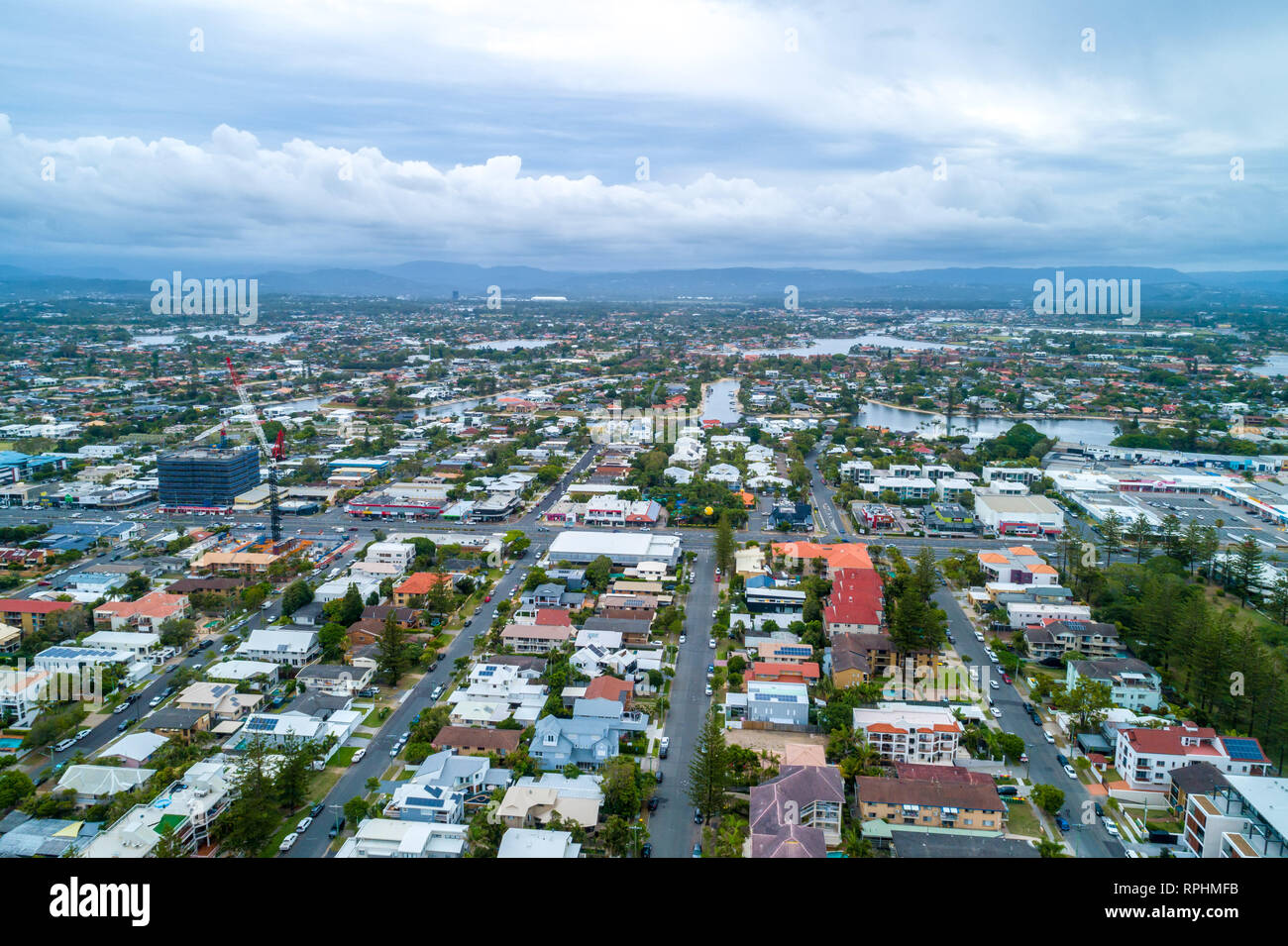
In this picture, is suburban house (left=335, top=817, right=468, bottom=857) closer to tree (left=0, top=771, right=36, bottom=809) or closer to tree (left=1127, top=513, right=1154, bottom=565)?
tree (left=0, top=771, right=36, bottom=809)

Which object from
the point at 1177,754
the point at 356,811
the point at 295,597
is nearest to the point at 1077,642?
the point at 1177,754

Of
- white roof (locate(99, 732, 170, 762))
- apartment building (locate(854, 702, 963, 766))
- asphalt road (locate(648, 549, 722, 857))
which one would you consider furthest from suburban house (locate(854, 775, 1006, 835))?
white roof (locate(99, 732, 170, 762))

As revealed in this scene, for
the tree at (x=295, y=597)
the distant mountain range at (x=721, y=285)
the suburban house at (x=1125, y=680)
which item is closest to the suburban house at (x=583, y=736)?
the tree at (x=295, y=597)

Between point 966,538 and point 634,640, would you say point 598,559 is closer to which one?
point 634,640

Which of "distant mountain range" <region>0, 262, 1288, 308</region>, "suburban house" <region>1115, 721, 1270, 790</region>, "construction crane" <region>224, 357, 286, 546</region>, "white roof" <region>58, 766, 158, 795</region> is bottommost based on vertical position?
"white roof" <region>58, 766, 158, 795</region>

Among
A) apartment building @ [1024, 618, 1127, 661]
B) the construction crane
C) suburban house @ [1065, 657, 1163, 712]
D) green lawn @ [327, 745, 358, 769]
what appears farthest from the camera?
the construction crane

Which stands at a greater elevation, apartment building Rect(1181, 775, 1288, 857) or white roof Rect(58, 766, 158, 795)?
apartment building Rect(1181, 775, 1288, 857)
